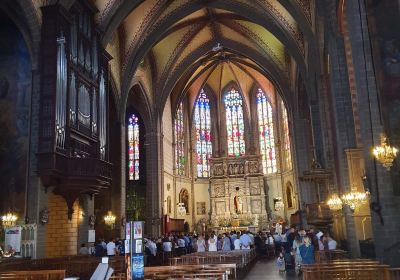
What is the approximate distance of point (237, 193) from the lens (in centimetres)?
3662

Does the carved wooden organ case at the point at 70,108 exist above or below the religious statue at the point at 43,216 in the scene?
above

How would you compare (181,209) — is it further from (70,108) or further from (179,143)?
(70,108)

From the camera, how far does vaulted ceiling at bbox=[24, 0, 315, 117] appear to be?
20.7m

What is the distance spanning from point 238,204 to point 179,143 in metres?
7.30

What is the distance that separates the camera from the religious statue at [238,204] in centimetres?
3606

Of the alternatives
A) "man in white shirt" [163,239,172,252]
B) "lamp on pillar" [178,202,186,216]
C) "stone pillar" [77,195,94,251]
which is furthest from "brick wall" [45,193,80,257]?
"lamp on pillar" [178,202,186,216]

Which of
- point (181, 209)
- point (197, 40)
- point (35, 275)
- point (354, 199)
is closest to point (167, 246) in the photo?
point (354, 199)

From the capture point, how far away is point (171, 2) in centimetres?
2362

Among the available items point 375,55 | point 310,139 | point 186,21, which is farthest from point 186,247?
point 375,55

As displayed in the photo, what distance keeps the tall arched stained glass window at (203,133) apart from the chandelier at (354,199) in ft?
84.8

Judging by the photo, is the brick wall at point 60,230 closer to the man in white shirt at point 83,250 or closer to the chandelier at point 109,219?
the man in white shirt at point 83,250

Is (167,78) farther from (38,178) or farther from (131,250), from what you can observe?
(131,250)

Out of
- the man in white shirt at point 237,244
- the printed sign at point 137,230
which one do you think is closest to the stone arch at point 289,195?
the man in white shirt at point 237,244

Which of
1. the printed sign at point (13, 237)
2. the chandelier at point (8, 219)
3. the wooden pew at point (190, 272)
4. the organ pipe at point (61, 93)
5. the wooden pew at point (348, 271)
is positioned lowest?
the wooden pew at point (190, 272)
